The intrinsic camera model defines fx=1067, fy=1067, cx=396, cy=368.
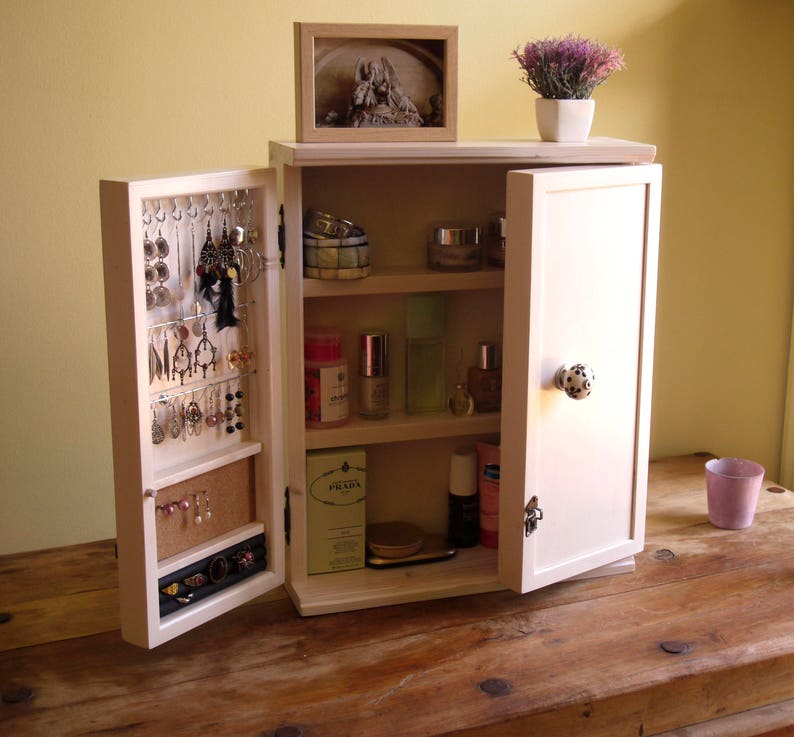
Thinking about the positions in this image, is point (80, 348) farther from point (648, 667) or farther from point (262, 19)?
point (648, 667)

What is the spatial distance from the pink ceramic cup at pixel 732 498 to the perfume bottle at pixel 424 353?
42 centimetres

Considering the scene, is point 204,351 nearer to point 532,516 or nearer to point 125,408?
point 125,408

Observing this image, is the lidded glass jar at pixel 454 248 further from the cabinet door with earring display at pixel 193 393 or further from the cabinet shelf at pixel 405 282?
the cabinet door with earring display at pixel 193 393

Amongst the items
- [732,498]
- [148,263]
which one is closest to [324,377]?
[148,263]

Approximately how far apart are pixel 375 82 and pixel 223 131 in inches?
10.8

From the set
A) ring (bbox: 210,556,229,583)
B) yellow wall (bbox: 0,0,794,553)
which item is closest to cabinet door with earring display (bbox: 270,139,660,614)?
ring (bbox: 210,556,229,583)

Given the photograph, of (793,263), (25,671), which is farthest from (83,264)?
(793,263)

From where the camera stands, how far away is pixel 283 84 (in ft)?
4.58

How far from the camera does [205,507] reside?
1.17 m

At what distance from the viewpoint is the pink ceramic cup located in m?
1.46

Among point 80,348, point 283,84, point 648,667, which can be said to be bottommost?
point 648,667

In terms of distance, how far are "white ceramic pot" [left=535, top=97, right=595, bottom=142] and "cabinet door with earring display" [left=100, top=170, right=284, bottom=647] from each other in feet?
1.19

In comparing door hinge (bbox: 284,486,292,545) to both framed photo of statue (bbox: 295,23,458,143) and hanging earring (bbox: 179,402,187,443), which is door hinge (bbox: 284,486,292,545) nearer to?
hanging earring (bbox: 179,402,187,443)

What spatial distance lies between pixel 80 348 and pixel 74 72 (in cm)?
34
